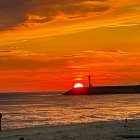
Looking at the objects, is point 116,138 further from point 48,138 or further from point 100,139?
point 48,138

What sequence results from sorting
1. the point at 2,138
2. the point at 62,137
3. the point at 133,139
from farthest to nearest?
the point at 2,138
the point at 62,137
the point at 133,139

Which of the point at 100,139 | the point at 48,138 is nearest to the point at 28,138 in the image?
the point at 48,138

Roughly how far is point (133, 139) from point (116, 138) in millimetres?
1252

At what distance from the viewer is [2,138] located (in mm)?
34500

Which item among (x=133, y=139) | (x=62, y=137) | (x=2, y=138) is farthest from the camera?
(x=2, y=138)

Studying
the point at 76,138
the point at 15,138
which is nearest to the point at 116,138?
the point at 76,138

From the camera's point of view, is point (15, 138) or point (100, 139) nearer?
point (100, 139)

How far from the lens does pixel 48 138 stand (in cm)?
3158

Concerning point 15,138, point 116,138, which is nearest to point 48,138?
point 15,138

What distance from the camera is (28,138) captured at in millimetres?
31766

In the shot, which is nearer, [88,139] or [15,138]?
[88,139]

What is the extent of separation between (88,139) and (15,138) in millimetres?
6877

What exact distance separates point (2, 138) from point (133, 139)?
1176cm

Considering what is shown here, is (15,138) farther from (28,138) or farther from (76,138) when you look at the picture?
(76,138)
